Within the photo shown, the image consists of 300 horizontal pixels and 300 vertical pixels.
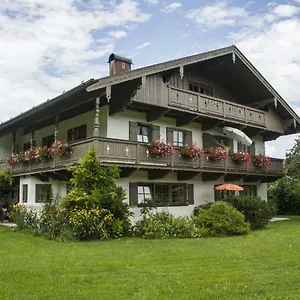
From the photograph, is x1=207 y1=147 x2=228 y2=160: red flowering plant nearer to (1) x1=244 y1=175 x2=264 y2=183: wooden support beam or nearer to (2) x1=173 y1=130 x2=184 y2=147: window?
(2) x1=173 y1=130 x2=184 y2=147: window

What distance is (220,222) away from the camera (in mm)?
16406

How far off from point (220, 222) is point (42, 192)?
31.6ft

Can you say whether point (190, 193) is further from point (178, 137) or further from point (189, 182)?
point (178, 137)

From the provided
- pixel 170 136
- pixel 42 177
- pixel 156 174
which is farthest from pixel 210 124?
pixel 42 177

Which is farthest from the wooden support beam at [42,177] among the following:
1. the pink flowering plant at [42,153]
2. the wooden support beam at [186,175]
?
the wooden support beam at [186,175]

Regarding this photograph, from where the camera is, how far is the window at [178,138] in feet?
68.9

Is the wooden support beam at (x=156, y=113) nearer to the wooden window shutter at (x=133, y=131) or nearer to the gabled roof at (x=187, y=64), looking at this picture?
the wooden window shutter at (x=133, y=131)

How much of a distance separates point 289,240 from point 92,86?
9.20m

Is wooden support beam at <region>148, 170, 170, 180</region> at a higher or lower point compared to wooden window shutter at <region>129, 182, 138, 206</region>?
higher

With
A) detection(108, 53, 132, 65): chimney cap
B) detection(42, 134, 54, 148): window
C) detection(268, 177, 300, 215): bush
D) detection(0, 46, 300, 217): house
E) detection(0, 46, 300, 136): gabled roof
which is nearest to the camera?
detection(0, 46, 300, 136): gabled roof

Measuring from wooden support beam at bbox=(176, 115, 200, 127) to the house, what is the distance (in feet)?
0.17

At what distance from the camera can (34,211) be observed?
19.8m

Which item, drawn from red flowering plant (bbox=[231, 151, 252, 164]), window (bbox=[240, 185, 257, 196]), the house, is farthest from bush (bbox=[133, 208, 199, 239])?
window (bbox=[240, 185, 257, 196])

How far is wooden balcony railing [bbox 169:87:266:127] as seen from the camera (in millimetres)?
19344
